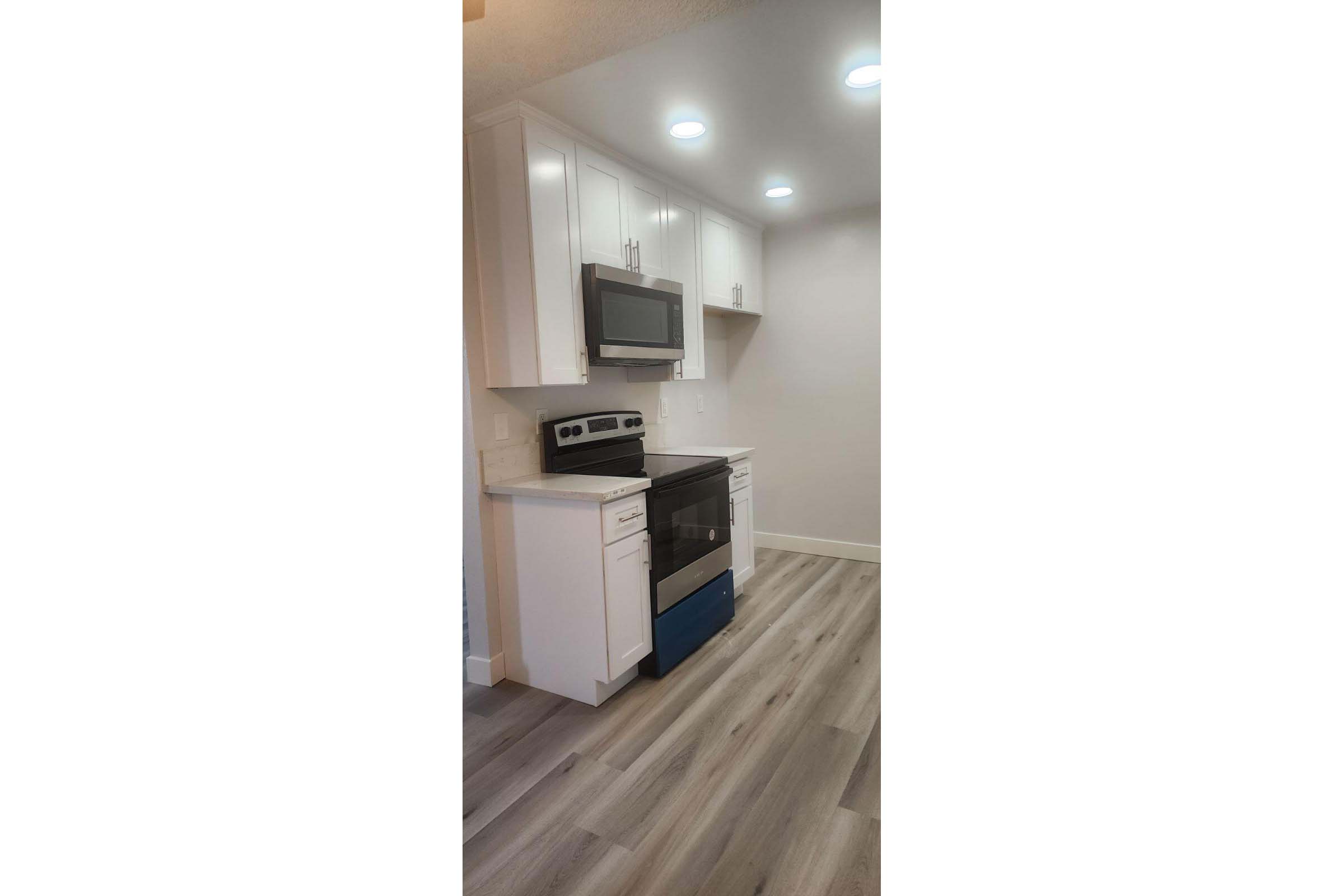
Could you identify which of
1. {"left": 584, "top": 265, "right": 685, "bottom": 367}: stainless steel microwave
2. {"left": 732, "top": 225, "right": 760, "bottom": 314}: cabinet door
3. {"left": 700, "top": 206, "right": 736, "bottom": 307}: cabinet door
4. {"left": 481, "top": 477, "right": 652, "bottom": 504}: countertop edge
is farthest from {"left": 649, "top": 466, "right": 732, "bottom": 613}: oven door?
{"left": 732, "top": 225, "right": 760, "bottom": 314}: cabinet door

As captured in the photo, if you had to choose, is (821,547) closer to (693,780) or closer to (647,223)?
(647,223)

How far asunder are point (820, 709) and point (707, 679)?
1.51 feet

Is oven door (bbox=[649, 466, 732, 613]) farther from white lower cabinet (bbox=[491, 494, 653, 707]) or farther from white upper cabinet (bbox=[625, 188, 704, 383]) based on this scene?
white upper cabinet (bbox=[625, 188, 704, 383])

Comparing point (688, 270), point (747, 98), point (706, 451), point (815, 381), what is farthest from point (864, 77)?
point (815, 381)

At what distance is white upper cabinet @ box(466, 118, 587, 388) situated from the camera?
2.26m

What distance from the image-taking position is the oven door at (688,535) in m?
2.50

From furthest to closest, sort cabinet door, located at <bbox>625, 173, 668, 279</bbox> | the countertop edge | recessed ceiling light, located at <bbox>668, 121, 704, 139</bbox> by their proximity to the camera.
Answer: cabinet door, located at <bbox>625, 173, 668, 279</bbox>
recessed ceiling light, located at <bbox>668, 121, 704, 139</bbox>
the countertop edge

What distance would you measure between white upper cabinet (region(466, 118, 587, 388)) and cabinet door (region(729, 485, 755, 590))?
48.6 inches

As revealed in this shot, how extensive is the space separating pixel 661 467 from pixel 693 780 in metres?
1.34

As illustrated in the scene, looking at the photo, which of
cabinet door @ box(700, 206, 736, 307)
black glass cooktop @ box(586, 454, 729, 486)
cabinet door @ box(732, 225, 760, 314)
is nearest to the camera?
black glass cooktop @ box(586, 454, 729, 486)

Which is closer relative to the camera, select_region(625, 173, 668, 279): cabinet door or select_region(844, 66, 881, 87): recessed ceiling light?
select_region(844, 66, 881, 87): recessed ceiling light

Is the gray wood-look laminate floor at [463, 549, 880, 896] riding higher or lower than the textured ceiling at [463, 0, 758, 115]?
lower
